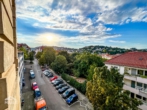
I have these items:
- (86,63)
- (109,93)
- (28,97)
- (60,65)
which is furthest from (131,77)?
(60,65)

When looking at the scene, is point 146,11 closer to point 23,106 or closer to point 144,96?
point 144,96

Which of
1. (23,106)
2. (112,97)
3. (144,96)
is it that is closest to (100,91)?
(112,97)

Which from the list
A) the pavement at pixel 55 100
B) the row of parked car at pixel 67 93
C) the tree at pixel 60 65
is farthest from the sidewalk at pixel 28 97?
the tree at pixel 60 65

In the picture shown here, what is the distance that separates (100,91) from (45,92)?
1182 cm

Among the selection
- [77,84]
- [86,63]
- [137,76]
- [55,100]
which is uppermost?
[137,76]

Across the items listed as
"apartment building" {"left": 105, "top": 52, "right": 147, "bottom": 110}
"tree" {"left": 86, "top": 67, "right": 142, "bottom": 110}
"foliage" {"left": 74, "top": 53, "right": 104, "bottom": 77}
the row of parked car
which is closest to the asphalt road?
the row of parked car

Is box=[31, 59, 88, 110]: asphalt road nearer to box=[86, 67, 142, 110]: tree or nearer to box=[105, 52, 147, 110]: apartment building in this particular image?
box=[86, 67, 142, 110]: tree

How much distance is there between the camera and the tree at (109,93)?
789 centimetres

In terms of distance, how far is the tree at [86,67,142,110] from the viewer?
25.9 feet

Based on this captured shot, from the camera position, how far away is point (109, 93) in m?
8.30

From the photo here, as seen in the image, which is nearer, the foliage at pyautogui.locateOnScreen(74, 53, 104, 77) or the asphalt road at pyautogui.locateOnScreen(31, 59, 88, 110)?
the asphalt road at pyautogui.locateOnScreen(31, 59, 88, 110)

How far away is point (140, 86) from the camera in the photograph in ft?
37.6

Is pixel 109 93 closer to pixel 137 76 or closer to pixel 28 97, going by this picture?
pixel 137 76

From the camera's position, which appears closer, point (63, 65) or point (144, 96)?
point (144, 96)
